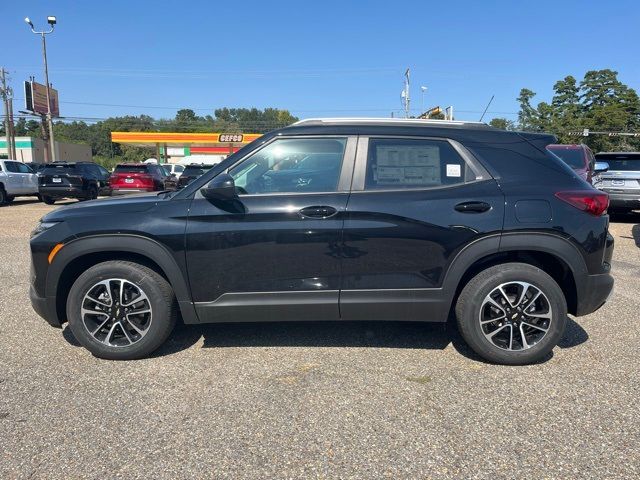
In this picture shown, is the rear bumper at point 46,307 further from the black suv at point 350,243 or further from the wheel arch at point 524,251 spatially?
the wheel arch at point 524,251

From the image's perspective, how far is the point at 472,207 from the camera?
141 inches

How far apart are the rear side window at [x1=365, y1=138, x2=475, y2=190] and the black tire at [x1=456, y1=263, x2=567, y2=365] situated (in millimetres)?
772

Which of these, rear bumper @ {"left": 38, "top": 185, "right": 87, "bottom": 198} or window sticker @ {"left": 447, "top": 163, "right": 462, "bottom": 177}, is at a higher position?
window sticker @ {"left": 447, "top": 163, "right": 462, "bottom": 177}

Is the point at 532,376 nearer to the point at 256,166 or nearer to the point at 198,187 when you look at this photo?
the point at 256,166

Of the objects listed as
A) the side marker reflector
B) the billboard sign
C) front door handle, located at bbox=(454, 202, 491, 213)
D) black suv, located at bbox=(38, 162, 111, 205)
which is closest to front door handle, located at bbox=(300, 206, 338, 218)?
front door handle, located at bbox=(454, 202, 491, 213)

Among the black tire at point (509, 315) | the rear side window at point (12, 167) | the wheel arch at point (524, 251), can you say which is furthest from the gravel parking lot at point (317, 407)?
the rear side window at point (12, 167)

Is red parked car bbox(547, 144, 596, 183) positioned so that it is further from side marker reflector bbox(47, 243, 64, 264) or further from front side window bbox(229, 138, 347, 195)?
side marker reflector bbox(47, 243, 64, 264)

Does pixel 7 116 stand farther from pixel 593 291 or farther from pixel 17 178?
pixel 593 291

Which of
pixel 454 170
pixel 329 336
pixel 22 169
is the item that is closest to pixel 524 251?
pixel 454 170

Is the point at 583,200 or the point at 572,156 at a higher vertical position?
the point at 572,156

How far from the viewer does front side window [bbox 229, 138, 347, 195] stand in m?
3.70

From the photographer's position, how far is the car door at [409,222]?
3561 millimetres

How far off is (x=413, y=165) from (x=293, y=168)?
3.02 ft

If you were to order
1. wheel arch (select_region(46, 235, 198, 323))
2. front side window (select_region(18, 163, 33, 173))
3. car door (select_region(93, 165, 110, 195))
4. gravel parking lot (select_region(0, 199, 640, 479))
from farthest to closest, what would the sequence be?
car door (select_region(93, 165, 110, 195)), front side window (select_region(18, 163, 33, 173)), wheel arch (select_region(46, 235, 198, 323)), gravel parking lot (select_region(0, 199, 640, 479))
